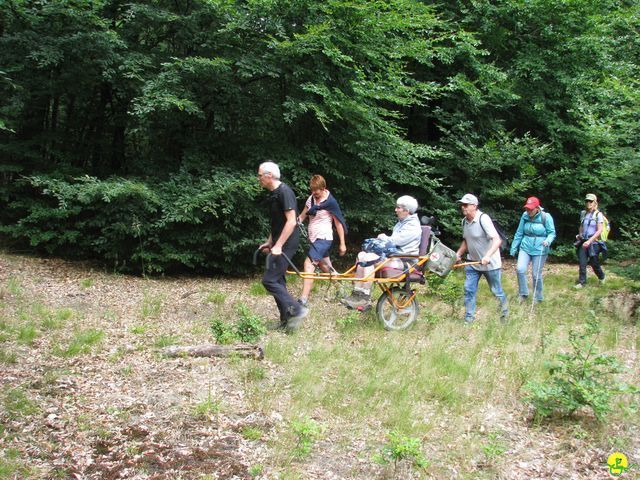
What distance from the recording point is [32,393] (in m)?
4.68

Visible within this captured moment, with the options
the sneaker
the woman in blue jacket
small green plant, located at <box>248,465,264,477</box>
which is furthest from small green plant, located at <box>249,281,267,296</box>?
small green plant, located at <box>248,465,264,477</box>

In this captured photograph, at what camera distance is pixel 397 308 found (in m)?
7.30

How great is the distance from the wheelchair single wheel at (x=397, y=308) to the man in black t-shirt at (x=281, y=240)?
1.22 m

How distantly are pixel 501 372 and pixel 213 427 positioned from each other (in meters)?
3.16

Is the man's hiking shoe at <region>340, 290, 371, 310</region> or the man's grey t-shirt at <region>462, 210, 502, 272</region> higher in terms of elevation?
the man's grey t-shirt at <region>462, 210, 502, 272</region>

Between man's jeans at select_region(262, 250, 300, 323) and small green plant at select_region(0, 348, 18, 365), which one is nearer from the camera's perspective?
small green plant at select_region(0, 348, 18, 365)

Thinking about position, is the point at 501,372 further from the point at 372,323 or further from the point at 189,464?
the point at 189,464

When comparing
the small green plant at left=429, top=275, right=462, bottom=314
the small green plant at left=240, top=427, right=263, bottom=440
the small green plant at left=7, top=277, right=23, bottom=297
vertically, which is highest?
the small green plant at left=429, top=275, right=462, bottom=314

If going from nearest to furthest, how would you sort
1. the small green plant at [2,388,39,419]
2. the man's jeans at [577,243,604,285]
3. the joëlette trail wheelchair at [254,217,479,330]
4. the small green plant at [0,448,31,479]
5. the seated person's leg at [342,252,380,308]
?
the small green plant at [0,448,31,479]
the small green plant at [2,388,39,419]
the joëlette trail wheelchair at [254,217,479,330]
the seated person's leg at [342,252,380,308]
the man's jeans at [577,243,604,285]

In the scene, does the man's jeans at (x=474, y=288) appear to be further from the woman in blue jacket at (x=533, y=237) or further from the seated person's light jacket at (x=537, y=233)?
the seated person's light jacket at (x=537, y=233)

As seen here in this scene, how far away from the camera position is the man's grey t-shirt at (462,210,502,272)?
24.4 feet

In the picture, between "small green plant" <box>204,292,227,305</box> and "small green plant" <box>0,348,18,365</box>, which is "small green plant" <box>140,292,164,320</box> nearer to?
"small green plant" <box>204,292,227,305</box>

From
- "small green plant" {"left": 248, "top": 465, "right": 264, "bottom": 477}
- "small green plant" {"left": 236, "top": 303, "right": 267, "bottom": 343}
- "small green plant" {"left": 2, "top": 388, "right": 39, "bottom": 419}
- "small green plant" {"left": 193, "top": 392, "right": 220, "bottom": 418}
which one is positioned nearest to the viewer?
"small green plant" {"left": 248, "top": 465, "right": 264, "bottom": 477}

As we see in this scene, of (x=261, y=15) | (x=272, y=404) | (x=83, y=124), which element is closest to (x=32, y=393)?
(x=272, y=404)
